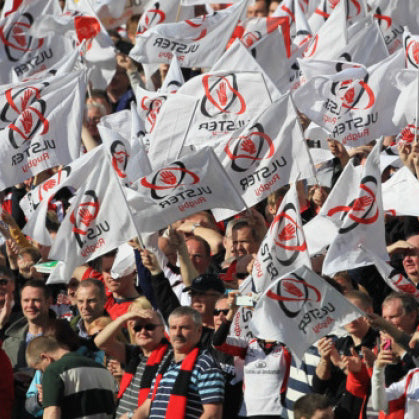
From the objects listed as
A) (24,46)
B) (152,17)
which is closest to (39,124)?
(24,46)

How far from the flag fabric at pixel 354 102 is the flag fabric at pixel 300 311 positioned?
2.97m

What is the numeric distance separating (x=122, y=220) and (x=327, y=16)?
451 centimetres

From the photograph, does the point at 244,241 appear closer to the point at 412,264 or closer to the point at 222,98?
the point at 412,264

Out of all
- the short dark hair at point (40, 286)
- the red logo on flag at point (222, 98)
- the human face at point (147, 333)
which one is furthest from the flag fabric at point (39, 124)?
the human face at point (147, 333)

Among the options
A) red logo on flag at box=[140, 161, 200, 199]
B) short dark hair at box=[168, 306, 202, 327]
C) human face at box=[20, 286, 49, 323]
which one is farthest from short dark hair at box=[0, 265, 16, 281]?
short dark hair at box=[168, 306, 202, 327]

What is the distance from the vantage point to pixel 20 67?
16.0 meters

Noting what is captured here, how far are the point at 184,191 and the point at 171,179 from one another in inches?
5.6

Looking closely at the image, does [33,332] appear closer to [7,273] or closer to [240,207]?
[7,273]

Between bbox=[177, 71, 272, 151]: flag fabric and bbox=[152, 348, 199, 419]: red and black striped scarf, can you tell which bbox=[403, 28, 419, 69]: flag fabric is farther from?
bbox=[152, 348, 199, 419]: red and black striped scarf

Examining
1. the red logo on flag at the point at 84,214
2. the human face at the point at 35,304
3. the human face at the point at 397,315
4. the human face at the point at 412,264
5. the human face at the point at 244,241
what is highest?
the red logo on flag at the point at 84,214

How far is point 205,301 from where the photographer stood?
35.4 ft

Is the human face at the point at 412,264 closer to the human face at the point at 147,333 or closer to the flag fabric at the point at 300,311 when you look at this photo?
the flag fabric at the point at 300,311

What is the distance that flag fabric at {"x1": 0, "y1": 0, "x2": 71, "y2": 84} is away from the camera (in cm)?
1603

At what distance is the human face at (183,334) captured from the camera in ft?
33.0
